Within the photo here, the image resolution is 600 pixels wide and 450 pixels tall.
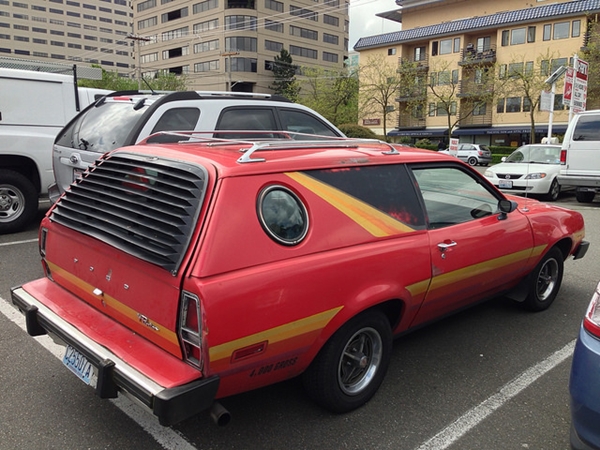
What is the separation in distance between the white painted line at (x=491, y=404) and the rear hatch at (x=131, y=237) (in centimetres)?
157

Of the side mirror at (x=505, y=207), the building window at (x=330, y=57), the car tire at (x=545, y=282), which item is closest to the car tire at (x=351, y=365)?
the side mirror at (x=505, y=207)

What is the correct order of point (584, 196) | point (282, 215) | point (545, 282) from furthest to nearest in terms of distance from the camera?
point (584, 196) → point (545, 282) → point (282, 215)

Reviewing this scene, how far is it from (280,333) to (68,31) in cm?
13419

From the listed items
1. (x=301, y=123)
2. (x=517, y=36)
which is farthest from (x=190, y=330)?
(x=517, y=36)

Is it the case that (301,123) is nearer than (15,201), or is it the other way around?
(301,123)

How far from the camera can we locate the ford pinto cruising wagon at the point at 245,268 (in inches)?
90.6

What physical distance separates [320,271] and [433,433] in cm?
119

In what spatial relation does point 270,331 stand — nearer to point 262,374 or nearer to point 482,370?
point 262,374

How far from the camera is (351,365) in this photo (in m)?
3.03

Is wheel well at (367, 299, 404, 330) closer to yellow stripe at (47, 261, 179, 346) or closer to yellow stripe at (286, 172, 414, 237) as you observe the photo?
yellow stripe at (286, 172, 414, 237)

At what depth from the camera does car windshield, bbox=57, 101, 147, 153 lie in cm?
562

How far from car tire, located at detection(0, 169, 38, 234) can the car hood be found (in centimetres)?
1110

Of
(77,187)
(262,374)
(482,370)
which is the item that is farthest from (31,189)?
(482,370)

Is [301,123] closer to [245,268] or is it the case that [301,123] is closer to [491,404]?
[491,404]
